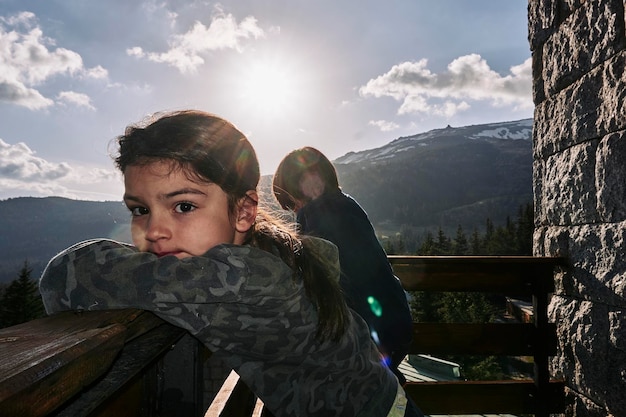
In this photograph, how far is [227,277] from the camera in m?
0.83

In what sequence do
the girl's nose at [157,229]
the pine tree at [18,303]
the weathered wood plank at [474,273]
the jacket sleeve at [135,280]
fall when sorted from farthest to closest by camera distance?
1. the pine tree at [18,303]
2. the weathered wood plank at [474,273]
3. the girl's nose at [157,229]
4. the jacket sleeve at [135,280]

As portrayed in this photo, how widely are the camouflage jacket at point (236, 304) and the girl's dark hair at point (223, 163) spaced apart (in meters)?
0.06

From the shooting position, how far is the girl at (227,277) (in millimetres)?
814

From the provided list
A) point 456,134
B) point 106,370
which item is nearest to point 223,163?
point 106,370

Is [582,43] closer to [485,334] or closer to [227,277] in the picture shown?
[485,334]

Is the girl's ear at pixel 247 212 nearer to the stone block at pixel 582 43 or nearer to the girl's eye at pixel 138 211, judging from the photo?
the girl's eye at pixel 138 211

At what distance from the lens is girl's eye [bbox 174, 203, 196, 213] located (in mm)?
1180

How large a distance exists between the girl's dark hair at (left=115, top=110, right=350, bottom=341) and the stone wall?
6.24 ft

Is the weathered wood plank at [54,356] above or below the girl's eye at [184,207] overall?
below

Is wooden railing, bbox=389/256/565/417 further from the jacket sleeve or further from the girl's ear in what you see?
the jacket sleeve

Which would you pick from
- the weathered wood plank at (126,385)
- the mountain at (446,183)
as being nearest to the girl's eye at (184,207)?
the weathered wood plank at (126,385)

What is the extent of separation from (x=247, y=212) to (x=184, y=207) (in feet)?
0.68

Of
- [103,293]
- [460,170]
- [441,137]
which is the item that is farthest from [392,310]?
[441,137]

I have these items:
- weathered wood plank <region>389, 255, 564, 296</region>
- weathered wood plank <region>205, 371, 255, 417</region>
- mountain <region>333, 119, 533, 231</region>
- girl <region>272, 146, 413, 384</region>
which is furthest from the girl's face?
mountain <region>333, 119, 533, 231</region>
